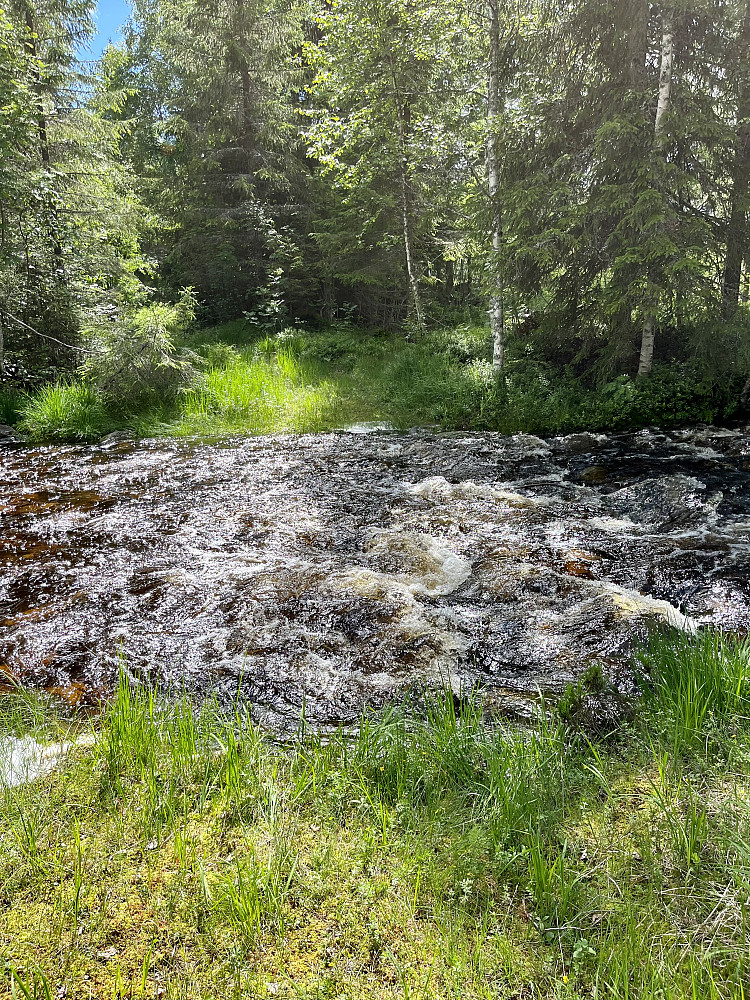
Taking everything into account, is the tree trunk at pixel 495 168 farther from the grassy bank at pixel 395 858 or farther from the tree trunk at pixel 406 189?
the grassy bank at pixel 395 858

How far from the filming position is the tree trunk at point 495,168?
10625mm

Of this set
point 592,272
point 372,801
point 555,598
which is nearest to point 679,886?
point 372,801

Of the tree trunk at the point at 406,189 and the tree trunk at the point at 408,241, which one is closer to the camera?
the tree trunk at the point at 406,189

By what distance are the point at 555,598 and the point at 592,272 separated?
28.6ft

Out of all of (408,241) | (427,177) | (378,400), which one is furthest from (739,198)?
(427,177)

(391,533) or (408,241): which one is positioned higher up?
(408,241)

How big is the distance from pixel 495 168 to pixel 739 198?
14.8 feet

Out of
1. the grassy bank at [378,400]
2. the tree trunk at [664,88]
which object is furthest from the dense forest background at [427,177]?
the grassy bank at [378,400]

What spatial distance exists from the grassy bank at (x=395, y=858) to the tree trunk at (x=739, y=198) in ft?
31.9

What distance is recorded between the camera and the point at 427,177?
1507cm

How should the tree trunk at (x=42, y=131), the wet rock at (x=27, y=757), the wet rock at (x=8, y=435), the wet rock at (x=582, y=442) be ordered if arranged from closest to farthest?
the wet rock at (x=27, y=757) < the wet rock at (x=582, y=442) < the wet rock at (x=8, y=435) < the tree trunk at (x=42, y=131)

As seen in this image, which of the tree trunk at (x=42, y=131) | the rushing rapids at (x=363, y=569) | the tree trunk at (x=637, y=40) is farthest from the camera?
the tree trunk at (x=42, y=131)

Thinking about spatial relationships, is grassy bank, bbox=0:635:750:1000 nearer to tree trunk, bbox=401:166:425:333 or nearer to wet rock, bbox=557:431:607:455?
wet rock, bbox=557:431:607:455

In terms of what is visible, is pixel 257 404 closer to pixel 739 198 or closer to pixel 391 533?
pixel 391 533
